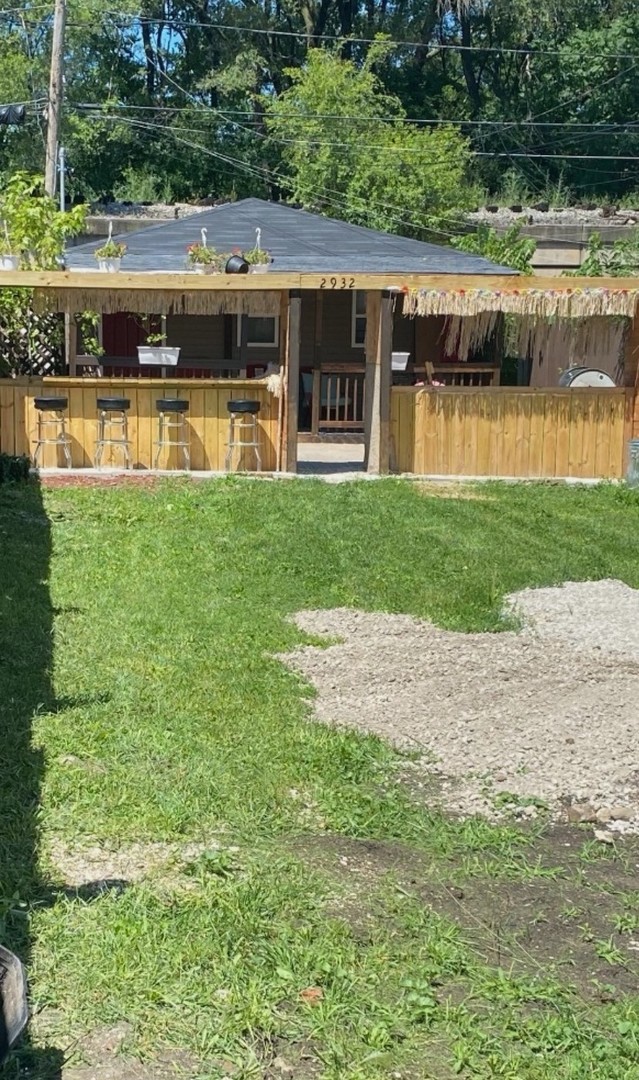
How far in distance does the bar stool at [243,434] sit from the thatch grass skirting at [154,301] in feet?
3.89

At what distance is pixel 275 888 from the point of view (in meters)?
4.29

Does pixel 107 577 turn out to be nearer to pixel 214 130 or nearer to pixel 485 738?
pixel 485 738

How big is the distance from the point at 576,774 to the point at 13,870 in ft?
8.32

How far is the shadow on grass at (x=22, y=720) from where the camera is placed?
3846 mm

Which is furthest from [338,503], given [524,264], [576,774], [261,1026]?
[524,264]

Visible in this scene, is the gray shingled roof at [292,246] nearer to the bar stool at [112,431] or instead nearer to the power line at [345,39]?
the bar stool at [112,431]

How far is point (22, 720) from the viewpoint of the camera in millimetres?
5859

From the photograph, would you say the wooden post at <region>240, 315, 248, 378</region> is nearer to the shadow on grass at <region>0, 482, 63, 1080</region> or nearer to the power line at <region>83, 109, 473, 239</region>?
the shadow on grass at <region>0, 482, 63, 1080</region>

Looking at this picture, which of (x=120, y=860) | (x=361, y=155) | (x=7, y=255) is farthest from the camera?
(x=361, y=155)

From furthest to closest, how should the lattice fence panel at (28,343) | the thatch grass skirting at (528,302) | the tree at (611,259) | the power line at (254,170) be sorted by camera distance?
the power line at (254,170)
the tree at (611,259)
the lattice fence panel at (28,343)
the thatch grass skirting at (528,302)

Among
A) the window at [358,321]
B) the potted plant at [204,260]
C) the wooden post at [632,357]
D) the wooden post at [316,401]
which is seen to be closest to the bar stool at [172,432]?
the potted plant at [204,260]

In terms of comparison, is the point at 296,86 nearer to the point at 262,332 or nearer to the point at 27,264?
the point at 262,332

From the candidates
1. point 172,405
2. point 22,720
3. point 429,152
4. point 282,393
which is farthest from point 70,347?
point 429,152

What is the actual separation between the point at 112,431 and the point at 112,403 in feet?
1.64
